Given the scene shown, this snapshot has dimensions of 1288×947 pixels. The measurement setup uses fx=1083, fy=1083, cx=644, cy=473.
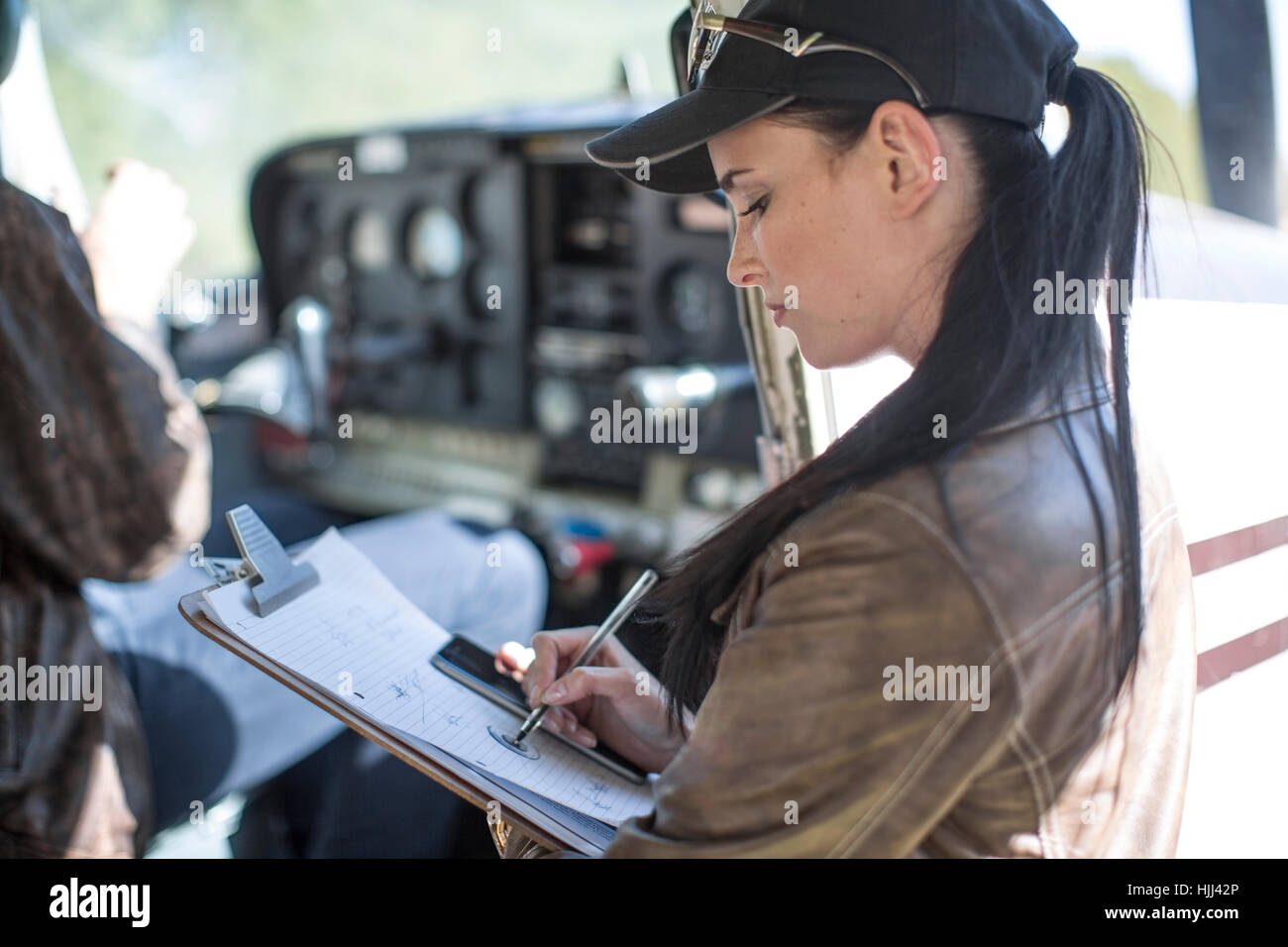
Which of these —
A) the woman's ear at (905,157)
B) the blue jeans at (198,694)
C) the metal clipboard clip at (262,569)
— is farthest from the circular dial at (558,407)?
the woman's ear at (905,157)

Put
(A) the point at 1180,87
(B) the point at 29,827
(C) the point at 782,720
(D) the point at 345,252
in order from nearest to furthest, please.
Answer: (C) the point at 782,720, (B) the point at 29,827, (A) the point at 1180,87, (D) the point at 345,252

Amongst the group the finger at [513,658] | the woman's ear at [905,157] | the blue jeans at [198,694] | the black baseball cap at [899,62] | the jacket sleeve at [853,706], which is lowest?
the blue jeans at [198,694]

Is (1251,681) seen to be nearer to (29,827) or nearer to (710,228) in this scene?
(29,827)

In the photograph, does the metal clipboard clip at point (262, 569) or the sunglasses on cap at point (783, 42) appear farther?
the metal clipboard clip at point (262, 569)

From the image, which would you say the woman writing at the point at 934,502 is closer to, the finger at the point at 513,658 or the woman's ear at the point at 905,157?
the woman's ear at the point at 905,157

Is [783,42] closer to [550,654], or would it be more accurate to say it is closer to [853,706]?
[853,706]

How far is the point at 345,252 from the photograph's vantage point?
2809 mm

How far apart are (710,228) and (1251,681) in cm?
144

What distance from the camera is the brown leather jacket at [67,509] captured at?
1191 millimetres

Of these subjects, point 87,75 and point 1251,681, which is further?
point 87,75

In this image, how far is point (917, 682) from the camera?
0.62 meters

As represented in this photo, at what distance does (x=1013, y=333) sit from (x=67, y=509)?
3.46 ft

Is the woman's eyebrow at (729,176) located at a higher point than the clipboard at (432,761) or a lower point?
higher
